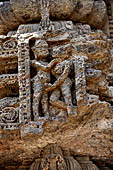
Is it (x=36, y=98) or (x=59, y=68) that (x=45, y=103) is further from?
(x=59, y=68)

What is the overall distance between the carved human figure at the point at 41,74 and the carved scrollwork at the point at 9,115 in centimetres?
27

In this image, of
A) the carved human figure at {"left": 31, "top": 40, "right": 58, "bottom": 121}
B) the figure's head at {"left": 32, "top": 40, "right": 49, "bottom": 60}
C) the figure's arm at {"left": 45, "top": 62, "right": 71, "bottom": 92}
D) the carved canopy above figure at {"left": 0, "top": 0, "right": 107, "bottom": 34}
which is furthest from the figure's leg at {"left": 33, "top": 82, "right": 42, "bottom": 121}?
the carved canopy above figure at {"left": 0, "top": 0, "right": 107, "bottom": 34}

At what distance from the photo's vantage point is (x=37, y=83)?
3.30 metres

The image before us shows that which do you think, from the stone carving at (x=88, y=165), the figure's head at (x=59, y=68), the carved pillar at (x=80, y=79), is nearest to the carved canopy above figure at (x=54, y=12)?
the carved pillar at (x=80, y=79)

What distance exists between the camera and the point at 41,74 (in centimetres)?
335

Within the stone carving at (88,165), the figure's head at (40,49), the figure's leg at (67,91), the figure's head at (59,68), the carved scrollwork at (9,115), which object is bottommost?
the stone carving at (88,165)

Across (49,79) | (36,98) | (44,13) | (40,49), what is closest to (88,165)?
(36,98)

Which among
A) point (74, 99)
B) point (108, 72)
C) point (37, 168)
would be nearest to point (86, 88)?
point (74, 99)

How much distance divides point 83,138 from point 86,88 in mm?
663

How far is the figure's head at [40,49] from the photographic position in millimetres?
3478

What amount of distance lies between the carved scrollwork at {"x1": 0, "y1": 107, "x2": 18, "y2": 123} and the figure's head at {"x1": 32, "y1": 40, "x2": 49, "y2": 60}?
81 cm

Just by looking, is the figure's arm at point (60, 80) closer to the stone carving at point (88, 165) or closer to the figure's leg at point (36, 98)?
the figure's leg at point (36, 98)

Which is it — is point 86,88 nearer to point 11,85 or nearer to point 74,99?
point 74,99

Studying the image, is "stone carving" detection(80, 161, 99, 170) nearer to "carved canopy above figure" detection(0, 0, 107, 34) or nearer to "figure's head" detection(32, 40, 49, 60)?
"figure's head" detection(32, 40, 49, 60)
